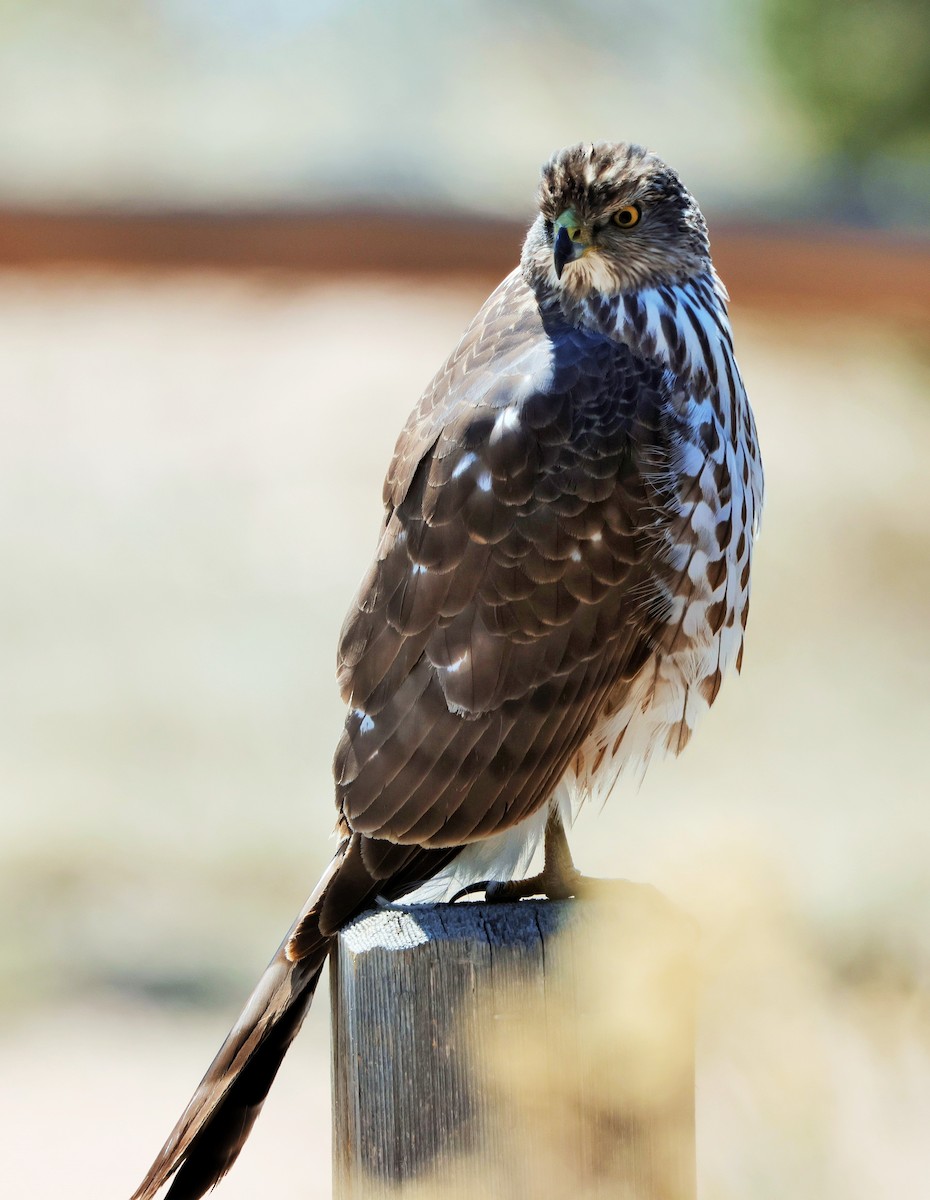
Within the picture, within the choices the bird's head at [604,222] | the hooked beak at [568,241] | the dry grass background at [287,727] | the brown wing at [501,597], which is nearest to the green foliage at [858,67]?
the dry grass background at [287,727]

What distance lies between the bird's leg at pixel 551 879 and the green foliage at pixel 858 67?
1074 cm

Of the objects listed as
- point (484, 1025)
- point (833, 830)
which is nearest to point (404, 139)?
point (833, 830)

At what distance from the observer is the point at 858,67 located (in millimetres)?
12930

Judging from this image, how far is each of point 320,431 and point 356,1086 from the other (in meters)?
8.97

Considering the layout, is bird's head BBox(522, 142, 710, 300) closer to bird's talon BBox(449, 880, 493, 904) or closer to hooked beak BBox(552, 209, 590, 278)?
→ hooked beak BBox(552, 209, 590, 278)

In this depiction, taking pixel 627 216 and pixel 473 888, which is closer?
pixel 473 888

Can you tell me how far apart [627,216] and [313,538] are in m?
7.13

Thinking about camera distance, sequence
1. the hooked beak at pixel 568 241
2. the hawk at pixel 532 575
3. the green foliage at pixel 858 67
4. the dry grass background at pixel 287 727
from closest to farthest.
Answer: the dry grass background at pixel 287 727 < the hawk at pixel 532 575 < the hooked beak at pixel 568 241 < the green foliage at pixel 858 67

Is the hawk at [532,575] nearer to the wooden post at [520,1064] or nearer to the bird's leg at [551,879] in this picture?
the bird's leg at [551,879]

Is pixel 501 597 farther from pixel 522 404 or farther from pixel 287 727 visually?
pixel 287 727

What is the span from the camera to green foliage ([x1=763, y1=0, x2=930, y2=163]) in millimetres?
12031

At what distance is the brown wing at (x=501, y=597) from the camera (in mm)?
2557

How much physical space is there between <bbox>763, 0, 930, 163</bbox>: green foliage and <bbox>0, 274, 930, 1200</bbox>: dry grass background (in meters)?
2.37

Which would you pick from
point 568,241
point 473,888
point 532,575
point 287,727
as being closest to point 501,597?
point 532,575
